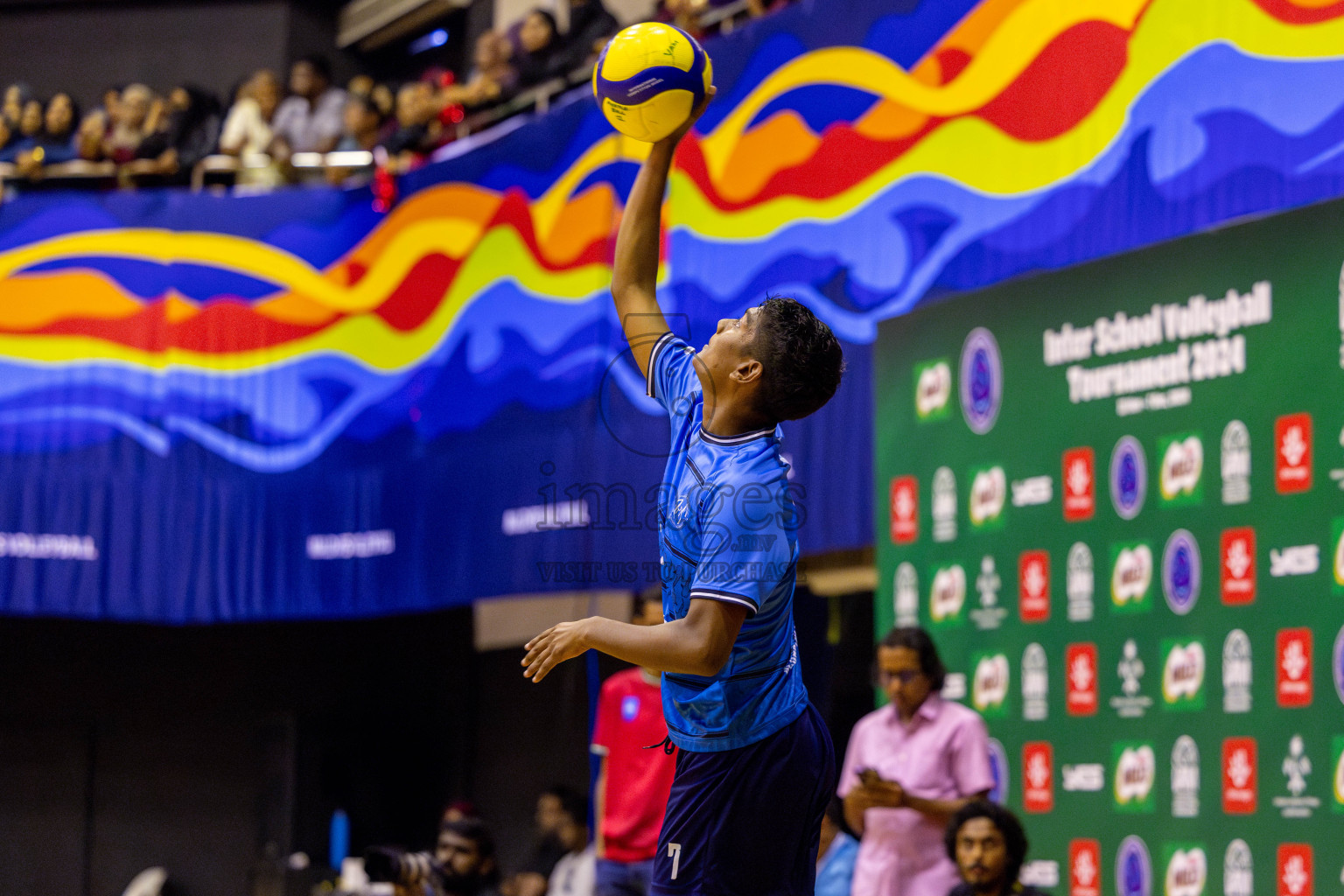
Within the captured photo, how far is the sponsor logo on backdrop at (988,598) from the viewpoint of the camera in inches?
258

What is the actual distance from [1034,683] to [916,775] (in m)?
0.80

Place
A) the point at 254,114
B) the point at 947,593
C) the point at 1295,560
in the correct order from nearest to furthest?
the point at 1295,560 < the point at 947,593 < the point at 254,114

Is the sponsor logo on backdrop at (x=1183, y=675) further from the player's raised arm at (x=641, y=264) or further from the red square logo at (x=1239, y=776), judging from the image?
the player's raised arm at (x=641, y=264)

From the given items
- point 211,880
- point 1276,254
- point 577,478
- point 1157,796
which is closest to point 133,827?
point 211,880

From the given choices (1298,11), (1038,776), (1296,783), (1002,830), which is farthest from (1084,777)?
(1298,11)

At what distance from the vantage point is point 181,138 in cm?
1337

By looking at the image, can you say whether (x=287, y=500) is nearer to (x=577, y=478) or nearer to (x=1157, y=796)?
(x=577, y=478)

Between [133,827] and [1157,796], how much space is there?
1079 cm

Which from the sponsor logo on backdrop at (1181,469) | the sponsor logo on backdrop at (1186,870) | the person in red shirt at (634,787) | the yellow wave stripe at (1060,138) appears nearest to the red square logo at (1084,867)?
the sponsor logo on backdrop at (1186,870)

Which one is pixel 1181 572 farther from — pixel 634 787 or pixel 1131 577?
pixel 634 787

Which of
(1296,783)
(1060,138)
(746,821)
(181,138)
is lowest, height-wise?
(1296,783)

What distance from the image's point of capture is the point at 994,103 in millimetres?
7398

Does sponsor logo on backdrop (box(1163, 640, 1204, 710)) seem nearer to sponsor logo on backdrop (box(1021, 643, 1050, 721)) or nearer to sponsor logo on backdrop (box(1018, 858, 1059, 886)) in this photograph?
sponsor logo on backdrop (box(1021, 643, 1050, 721))

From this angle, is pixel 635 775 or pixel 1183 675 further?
pixel 635 775
